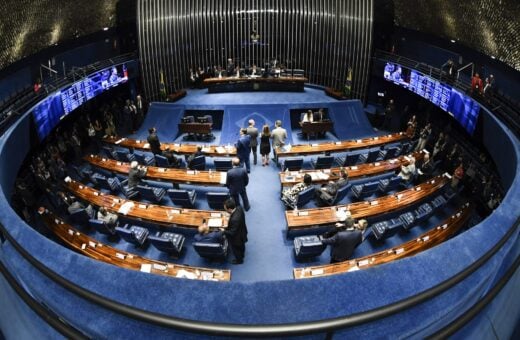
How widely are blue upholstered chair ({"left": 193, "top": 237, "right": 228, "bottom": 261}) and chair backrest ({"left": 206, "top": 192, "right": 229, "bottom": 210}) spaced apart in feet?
5.22

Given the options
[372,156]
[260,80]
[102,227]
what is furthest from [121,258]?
[260,80]

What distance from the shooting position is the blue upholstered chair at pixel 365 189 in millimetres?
8875

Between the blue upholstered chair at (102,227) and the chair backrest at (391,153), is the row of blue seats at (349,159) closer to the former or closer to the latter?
the chair backrest at (391,153)

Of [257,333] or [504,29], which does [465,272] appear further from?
[504,29]

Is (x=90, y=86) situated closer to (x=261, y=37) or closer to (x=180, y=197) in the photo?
(x=180, y=197)

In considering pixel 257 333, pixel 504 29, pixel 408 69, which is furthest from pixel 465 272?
pixel 408 69

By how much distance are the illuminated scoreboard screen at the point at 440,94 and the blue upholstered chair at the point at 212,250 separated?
27.8ft

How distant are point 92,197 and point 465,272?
868 cm

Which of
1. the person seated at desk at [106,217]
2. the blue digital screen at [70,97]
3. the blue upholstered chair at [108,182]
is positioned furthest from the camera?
the blue digital screen at [70,97]

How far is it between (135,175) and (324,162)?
511 centimetres

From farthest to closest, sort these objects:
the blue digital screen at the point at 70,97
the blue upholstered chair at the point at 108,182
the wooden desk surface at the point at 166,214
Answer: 1. the blue digital screen at the point at 70,97
2. the blue upholstered chair at the point at 108,182
3. the wooden desk surface at the point at 166,214

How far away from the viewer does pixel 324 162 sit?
10.2 m

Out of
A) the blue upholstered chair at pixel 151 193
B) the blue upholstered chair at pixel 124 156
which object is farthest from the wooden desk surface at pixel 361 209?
the blue upholstered chair at pixel 124 156

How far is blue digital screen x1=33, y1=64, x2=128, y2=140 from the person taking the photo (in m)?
10.7
